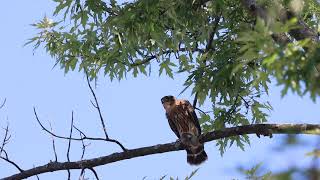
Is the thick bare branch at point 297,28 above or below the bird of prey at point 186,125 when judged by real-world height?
above

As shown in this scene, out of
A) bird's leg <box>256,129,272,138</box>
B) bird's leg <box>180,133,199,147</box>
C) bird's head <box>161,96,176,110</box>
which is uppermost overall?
bird's head <box>161,96,176,110</box>

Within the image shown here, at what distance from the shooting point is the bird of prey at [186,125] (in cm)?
726

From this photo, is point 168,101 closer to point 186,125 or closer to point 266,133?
point 186,125

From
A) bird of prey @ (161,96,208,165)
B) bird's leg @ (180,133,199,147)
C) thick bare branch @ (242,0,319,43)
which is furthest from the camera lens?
bird of prey @ (161,96,208,165)

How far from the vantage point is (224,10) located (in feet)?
20.8

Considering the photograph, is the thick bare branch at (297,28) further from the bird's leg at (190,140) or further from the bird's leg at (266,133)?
the bird's leg at (190,140)

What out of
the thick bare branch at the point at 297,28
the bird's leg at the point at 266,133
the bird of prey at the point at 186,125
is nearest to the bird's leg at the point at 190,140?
the bird of prey at the point at 186,125

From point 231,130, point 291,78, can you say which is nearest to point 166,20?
point 231,130

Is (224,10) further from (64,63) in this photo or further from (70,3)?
(64,63)

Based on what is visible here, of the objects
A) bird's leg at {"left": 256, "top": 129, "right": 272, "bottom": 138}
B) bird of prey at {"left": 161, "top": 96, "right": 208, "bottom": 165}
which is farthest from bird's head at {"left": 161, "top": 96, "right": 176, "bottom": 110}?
bird's leg at {"left": 256, "top": 129, "right": 272, "bottom": 138}

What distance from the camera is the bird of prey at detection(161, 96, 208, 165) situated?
286 inches

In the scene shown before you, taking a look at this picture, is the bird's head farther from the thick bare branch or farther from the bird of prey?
the thick bare branch

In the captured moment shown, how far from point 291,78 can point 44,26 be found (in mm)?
5301

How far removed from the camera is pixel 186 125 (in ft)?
26.5
